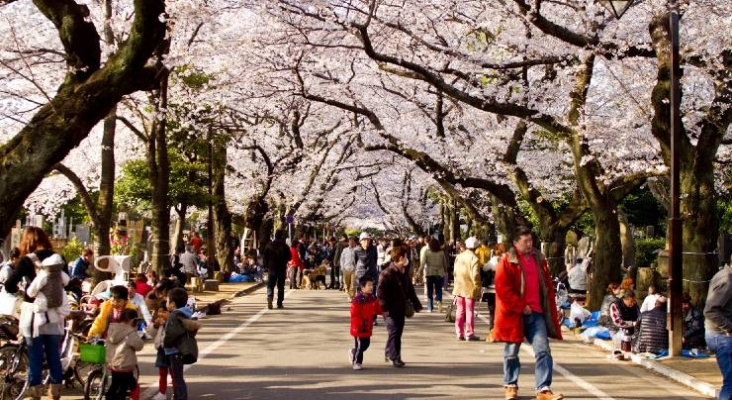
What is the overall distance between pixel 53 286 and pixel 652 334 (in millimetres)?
8653

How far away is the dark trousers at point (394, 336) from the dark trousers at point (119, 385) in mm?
4536

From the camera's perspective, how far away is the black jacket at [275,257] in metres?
23.8

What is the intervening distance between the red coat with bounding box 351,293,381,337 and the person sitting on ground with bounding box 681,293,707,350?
474 centimetres

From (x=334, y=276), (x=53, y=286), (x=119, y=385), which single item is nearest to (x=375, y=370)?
(x=119, y=385)

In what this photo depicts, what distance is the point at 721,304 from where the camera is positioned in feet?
29.6

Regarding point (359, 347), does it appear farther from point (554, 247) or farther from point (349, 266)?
point (554, 247)

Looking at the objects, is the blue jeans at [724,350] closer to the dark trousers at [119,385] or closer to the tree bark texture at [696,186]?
the dark trousers at [119,385]

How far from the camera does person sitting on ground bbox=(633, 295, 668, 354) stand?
14.5 metres

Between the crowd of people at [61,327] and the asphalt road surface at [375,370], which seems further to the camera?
the asphalt road surface at [375,370]

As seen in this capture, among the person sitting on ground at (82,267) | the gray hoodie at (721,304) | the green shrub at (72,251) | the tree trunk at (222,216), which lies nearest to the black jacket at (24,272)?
the gray hoodie at (721,304)

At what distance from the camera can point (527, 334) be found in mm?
10203

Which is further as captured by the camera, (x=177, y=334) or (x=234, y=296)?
(x=234, y=296)

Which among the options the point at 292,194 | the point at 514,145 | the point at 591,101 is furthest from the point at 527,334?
the point at 292,194

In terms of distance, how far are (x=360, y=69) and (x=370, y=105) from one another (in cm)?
318
